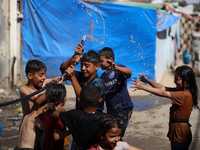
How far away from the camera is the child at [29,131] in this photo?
2.89 meters

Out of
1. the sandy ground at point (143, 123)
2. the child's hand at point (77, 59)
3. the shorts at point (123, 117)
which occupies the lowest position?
the sandy ground at point (143, 123)

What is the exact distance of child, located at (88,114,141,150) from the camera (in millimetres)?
2453

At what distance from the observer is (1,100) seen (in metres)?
6.88

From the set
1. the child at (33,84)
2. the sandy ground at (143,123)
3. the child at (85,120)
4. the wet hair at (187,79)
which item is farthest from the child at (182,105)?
the sandy ground at (143,123)

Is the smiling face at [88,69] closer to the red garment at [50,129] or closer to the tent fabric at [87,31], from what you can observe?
the red garment at [50,129]

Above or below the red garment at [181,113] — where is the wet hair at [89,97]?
above

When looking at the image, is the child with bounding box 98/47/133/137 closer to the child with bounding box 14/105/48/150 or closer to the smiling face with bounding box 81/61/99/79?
the smiling face with bounding box 81/61/99/79

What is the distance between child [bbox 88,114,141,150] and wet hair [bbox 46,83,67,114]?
0.54 meters

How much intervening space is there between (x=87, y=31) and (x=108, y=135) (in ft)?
20.1

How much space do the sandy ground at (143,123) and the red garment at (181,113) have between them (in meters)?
1.32

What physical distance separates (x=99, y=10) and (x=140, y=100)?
2.83m

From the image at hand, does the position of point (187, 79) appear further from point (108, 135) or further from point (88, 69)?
point (108, 135)

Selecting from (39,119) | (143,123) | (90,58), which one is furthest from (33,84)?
(143,123)

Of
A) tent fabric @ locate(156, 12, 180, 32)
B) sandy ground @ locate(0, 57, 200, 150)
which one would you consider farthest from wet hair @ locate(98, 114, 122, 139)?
tent fabric @ locate(156, 12, 180, 32)
